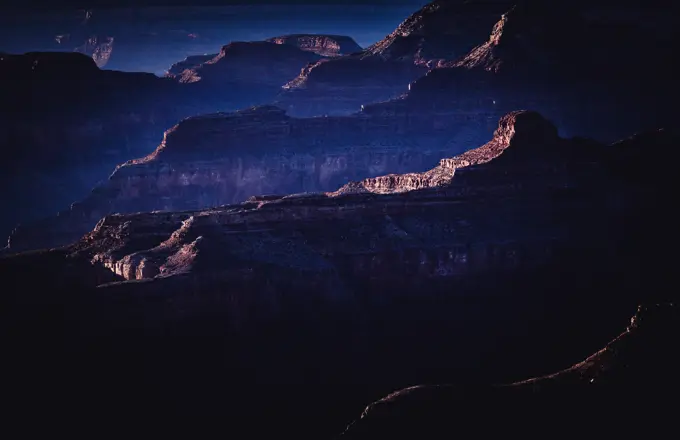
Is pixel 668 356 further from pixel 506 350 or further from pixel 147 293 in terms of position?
pixel 147 293

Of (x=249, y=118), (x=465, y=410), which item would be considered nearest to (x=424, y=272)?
(x=465, y=410)

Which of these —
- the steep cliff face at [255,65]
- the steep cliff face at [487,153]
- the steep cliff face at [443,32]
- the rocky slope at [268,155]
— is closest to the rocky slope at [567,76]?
the rocky slope at [268,155]

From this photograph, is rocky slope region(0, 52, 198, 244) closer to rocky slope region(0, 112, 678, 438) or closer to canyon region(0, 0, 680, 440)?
canyon region(0, 0, 680, 440)

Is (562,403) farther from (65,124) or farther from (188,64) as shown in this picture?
(188,64)

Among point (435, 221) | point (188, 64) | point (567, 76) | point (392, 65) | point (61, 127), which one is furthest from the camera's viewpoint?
point (188, 64)

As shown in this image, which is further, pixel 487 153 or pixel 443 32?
pixel 443 32

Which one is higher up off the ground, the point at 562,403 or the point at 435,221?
the point at 435,221

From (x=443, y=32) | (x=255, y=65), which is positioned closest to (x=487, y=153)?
(x=443, y=32)
